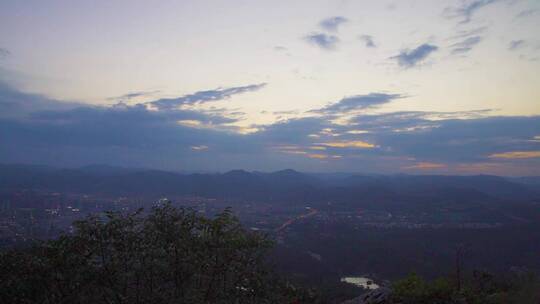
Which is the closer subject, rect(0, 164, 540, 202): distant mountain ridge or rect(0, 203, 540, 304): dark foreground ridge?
rect(0, 203, 540, 304): dark foreground ridge

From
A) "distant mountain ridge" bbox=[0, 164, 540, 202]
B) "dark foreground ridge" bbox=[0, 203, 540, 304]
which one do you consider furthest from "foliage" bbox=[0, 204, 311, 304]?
"distant mountain ridge" bbox=[0, 164, 540, 202]

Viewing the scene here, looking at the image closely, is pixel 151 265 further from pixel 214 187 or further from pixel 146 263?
pixel 214 187

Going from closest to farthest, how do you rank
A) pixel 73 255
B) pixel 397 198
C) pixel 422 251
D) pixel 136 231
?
1. pixel 73 255
2. pixel 136 231
3. pixel 422 251
4. pixel 397 198

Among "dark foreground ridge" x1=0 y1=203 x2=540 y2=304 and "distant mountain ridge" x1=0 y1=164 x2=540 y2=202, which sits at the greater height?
"dark foreground ridge" x1=0 y1=203 x2=540 y2=304

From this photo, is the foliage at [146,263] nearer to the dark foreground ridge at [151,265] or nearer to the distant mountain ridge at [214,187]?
the dark foreground ridge at [151,265]

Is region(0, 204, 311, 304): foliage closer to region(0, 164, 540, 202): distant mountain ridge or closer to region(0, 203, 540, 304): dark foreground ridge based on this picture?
region(0, 203, 540, 304): dark foreground ridge

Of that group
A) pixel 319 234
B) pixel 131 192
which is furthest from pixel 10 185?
pixel 319 234

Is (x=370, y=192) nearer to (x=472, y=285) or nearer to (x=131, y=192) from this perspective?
(x=131, y=192)

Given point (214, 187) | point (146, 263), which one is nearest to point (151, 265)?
point (146, 263)

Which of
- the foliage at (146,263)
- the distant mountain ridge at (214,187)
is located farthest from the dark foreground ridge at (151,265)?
the distant mountain ridge at (214,187)
